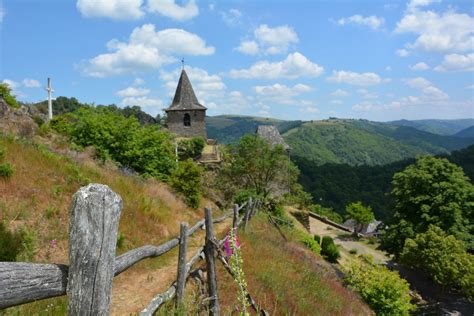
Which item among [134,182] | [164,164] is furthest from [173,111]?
[134,182]

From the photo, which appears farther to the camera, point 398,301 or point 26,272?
point 398,301

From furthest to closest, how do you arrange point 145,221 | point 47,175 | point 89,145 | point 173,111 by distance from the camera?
point 173,111, point 89,145, point 145,221, point 47,175

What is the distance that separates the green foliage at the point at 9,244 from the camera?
19.4 ft

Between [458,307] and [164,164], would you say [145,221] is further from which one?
[458,307]

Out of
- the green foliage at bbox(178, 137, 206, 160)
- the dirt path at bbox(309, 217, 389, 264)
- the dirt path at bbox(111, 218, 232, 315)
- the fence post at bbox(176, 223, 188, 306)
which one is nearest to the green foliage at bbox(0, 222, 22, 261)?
the dirt path at bbox(111, 218, 232, 315)

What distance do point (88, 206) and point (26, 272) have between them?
45 cm

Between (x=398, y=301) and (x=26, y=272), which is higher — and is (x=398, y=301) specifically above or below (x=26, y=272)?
below

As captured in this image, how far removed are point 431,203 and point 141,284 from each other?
21.8m

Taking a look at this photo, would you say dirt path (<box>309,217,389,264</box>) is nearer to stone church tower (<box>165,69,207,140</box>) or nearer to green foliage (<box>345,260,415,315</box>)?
stone church tower (<box>165,69,207,140</box>)

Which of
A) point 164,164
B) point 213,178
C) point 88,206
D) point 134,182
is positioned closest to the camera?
point 88,206

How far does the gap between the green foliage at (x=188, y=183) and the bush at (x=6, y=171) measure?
886 cm

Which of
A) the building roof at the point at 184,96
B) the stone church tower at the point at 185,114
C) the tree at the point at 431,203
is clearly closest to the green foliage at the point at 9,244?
the tree at the point at 431,203

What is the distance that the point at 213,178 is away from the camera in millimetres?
24406

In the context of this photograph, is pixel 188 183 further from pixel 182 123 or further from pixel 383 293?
pixel 182 123
